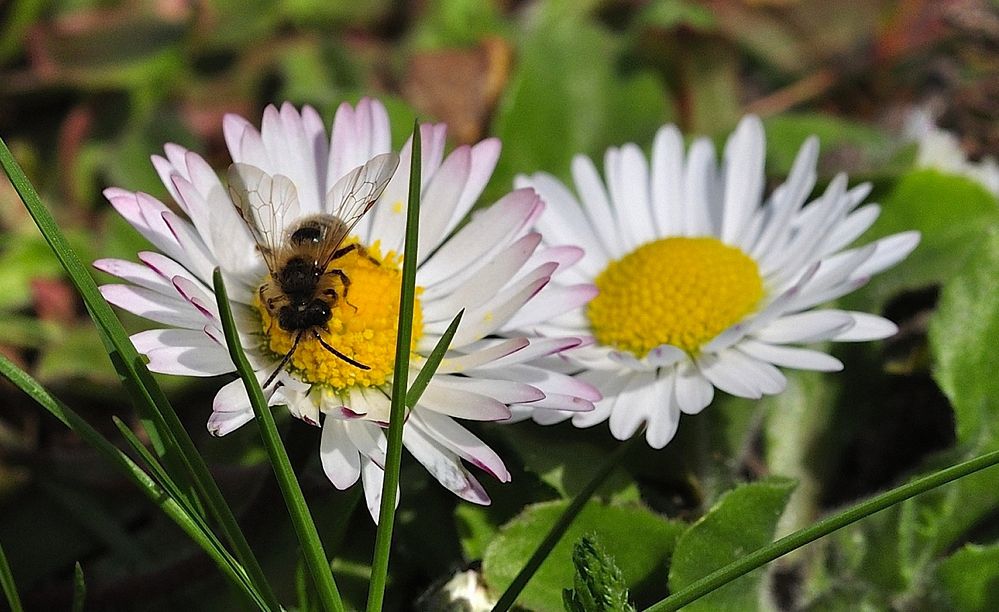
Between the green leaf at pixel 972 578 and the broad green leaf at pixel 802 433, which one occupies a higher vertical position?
the broad green leaf at pixel 802 433

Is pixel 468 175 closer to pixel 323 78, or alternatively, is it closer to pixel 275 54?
pixel 323 78

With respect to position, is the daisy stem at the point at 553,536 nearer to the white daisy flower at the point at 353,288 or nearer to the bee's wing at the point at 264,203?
the white daisy flower at the point at 353,288

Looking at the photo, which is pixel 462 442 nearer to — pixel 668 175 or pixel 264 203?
pixel 264 203

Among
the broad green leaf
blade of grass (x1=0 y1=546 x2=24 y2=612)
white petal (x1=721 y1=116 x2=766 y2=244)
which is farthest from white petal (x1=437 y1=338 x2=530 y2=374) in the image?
the broad green leaf

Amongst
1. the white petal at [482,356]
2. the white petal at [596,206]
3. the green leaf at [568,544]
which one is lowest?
the green leaf at [568,544]

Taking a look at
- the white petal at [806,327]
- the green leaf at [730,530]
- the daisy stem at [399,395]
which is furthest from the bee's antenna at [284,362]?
the white petal at [806,327]

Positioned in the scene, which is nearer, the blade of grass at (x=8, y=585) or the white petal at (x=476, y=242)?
the blade of grass at (x=8, y=585)

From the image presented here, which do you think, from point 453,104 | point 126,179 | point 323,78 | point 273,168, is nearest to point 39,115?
point 126,179
